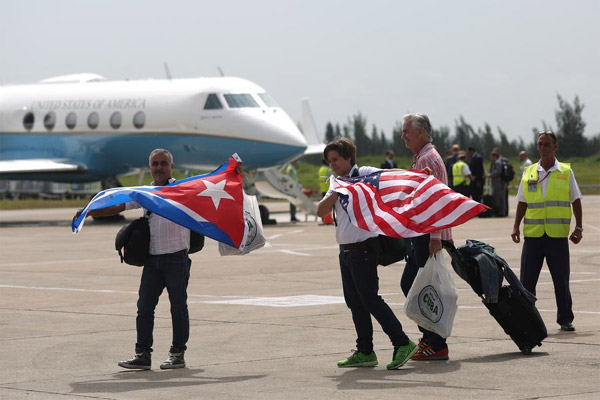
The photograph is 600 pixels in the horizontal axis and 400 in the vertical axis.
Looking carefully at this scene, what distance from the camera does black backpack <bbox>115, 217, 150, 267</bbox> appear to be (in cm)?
1037

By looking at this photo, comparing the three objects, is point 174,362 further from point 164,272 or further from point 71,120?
point 71,120

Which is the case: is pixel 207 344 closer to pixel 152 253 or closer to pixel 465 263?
pixel 152 253

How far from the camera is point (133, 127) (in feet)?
121

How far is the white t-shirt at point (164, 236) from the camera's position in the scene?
1052cm

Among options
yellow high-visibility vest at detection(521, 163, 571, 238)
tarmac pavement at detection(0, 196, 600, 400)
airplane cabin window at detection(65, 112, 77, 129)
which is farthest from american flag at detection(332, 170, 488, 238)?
airplane cabin window at detection(65, 112, 77, 129)

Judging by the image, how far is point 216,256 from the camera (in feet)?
75.5

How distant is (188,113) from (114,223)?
3.90 meters

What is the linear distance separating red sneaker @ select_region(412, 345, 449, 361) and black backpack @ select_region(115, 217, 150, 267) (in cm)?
229

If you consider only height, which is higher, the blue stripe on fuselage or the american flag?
the blue stripe on fuselage

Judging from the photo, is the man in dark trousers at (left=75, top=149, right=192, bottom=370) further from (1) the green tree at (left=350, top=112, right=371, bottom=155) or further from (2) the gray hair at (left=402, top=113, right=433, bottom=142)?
(1) the green tree at (left=350, top=112, right=371, bottom=155)

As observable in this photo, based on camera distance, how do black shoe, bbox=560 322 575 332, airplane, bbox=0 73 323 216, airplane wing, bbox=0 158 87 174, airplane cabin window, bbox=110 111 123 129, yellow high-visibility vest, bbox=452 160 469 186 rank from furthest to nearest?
airplane wing, bbox=0 158 87 174 < airplane cabin window, bbox=110 111 123 129 < yellow high-visibility vest, bbox=452 160 469 186 < airplane, bbox=0 73 323 216 < black shoe, bbox=560 322 575 332

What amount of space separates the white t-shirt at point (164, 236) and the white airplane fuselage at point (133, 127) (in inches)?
939

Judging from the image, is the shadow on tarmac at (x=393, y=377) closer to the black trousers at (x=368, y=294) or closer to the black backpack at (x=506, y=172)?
the black trousers at (x=368, y=294)

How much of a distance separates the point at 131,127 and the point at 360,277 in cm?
2750
